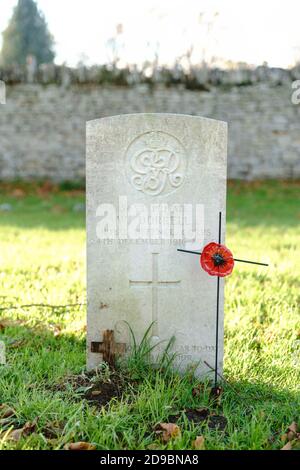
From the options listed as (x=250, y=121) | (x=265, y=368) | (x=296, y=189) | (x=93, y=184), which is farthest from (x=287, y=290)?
(x=250, y=121)

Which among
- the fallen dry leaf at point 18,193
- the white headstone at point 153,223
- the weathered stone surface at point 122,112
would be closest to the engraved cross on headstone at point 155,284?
the white headstone at point 153,223

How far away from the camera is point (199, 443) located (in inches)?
102

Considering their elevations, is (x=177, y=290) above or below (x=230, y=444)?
above

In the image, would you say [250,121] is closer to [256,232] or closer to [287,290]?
[256,232]

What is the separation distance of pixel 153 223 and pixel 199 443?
125 centimetres

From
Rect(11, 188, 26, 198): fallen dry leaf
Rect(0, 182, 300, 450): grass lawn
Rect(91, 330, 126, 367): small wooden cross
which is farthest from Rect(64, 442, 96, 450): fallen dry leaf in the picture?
Rect(11, 188, 26, 198): fallen dry leaf

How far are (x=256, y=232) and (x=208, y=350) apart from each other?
205 inches

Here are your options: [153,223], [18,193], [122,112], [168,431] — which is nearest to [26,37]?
[122,112]

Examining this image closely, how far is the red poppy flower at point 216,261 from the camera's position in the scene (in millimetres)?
3199

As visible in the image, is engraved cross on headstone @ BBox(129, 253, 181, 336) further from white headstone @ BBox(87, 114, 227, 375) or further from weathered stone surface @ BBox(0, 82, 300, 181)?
weathered stone surface @ BBox(0, 82, 300, 181)

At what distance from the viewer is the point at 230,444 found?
8.64 ft

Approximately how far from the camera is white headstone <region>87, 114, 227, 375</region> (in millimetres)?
3273

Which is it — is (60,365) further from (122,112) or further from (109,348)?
(122,112)
